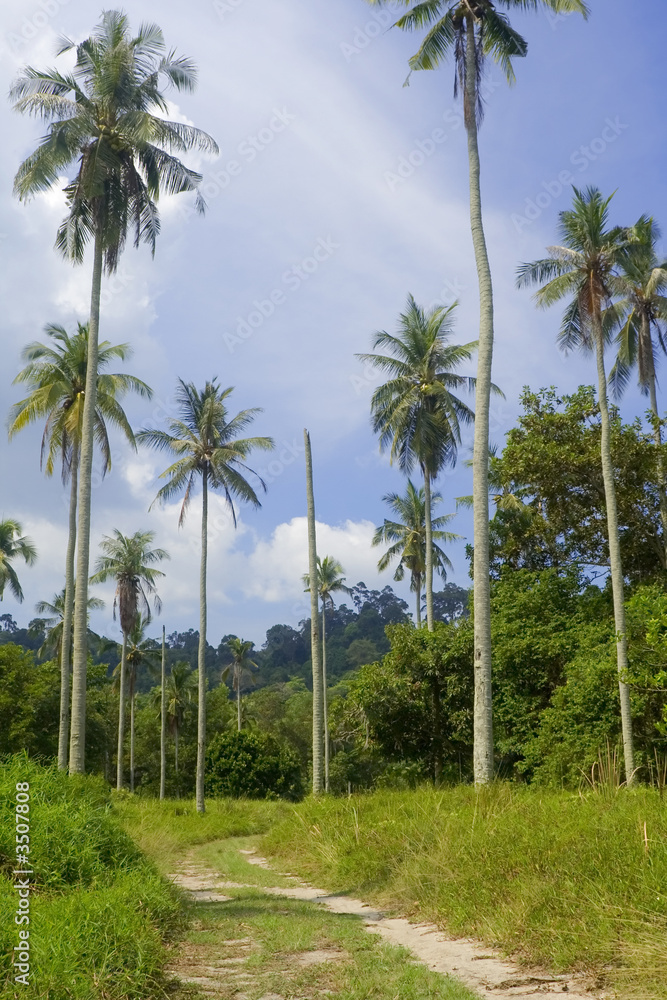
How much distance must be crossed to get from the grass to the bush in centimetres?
2940

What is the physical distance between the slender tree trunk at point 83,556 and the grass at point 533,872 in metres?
5.22

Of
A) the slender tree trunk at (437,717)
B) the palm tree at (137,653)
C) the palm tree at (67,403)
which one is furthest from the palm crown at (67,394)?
the palm tree at (137,653)

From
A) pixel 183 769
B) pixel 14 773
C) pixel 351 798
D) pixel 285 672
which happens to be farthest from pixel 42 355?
pixel 285 672

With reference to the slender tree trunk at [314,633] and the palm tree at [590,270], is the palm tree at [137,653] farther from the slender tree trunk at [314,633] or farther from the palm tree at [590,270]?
the palm tree at [590,270]

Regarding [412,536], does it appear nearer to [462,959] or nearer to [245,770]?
[245,770]

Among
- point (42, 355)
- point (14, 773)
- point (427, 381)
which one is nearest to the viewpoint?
point (14, 773)

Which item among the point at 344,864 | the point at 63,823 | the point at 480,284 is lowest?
the point at 344,864

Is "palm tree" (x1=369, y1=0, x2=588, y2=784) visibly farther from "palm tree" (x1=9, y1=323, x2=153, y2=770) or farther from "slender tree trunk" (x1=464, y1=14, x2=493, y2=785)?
"palm tree" (x1=9, y1=323, x2=153, y2=770)

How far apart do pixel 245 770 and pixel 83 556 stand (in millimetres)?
27467

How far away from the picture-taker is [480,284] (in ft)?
48.5

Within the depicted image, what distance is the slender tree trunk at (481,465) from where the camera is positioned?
499 inches

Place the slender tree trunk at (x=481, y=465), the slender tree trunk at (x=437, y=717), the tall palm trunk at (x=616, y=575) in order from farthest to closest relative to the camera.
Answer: the slender tree trunk at (x=437, y=717)
the tall palm trunk at (x=616, y=575)
the slender tree trunk at (x=481, y=465)

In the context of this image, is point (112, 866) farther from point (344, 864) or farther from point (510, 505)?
point (510, 505)

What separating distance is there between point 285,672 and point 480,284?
81836mm
